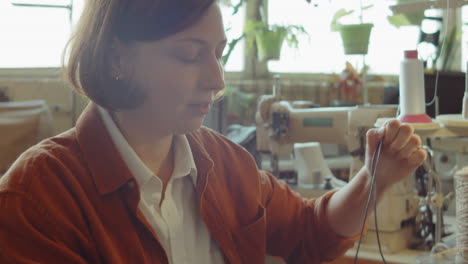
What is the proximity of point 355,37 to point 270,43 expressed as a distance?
Result: 101 centimetres

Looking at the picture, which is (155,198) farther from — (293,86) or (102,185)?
(293,86)

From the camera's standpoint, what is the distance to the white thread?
3.99ft

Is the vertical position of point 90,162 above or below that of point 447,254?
above

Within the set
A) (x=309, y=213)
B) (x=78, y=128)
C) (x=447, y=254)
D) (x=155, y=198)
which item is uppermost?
(x=78, y=128)

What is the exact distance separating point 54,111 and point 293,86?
140cm

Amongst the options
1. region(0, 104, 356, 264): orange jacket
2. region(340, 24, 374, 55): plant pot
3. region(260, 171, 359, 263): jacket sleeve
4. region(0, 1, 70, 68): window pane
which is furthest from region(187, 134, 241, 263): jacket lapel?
region(0, 1, 70, 68): window pane

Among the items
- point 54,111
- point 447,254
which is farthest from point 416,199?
point 54,111

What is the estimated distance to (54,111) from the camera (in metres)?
2.54

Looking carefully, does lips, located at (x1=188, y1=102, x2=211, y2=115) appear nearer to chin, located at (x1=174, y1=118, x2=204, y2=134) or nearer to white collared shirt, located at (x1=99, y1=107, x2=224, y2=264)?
chin, located at (x1=174, y1=118, x2=204, y2=134)

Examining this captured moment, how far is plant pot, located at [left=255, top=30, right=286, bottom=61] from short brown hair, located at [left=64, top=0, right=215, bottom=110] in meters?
1.79

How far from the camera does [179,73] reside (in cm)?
98

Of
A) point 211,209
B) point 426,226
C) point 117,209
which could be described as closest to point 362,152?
point 426,226

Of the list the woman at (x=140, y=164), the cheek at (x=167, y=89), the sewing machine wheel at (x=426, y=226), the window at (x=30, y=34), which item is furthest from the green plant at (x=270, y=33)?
the cheek at (x=167, y=89)

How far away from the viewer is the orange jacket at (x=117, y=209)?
880 mm
